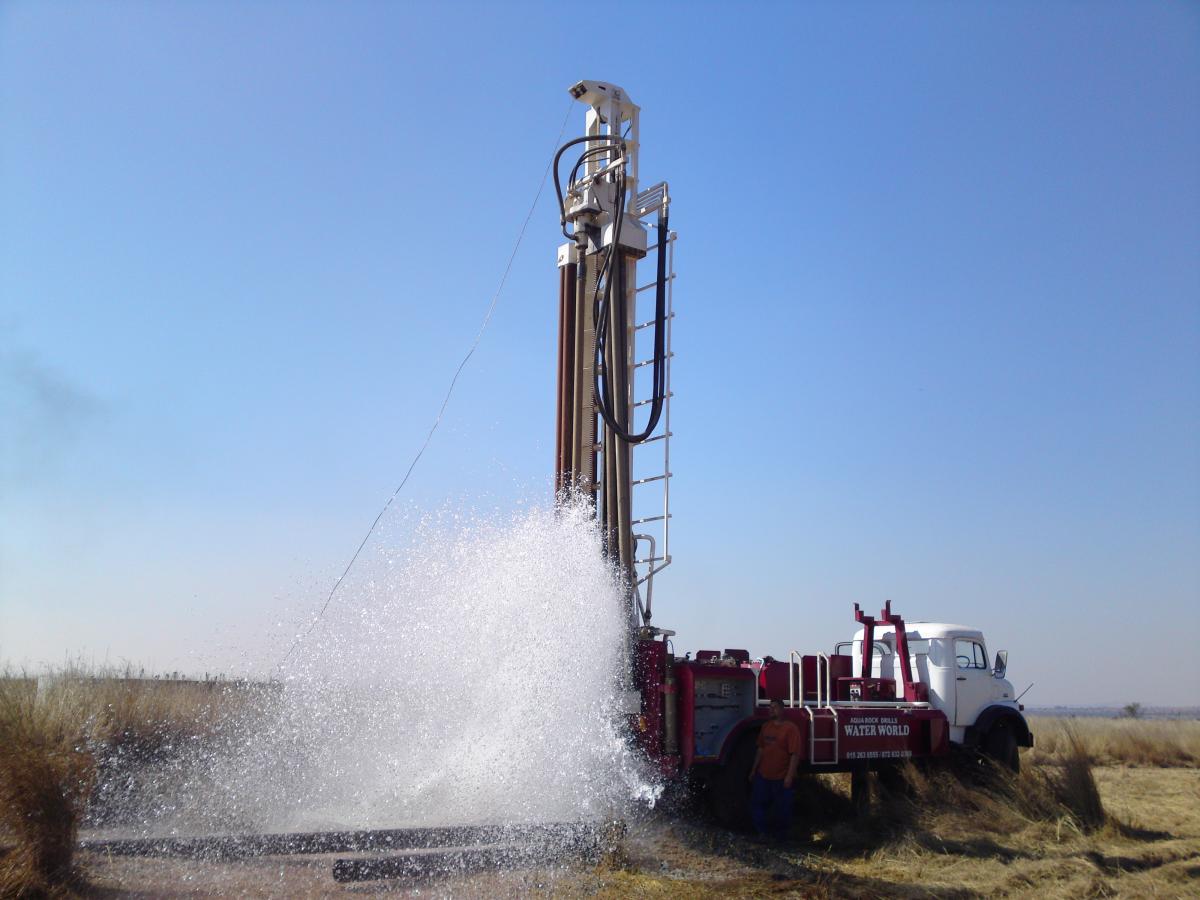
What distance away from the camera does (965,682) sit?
47.2ft

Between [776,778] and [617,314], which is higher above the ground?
[617,314]

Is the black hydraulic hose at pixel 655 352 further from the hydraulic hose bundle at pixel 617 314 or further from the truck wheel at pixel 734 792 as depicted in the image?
the truck wheel at pixel 734 792

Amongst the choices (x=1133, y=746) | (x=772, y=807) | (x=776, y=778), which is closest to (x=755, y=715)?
(x=776, y=778)

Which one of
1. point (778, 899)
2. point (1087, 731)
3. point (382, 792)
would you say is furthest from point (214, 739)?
point (1087, 731)

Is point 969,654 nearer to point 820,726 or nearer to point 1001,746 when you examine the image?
point 1001,746

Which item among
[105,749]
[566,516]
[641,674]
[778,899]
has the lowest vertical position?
[778,899]

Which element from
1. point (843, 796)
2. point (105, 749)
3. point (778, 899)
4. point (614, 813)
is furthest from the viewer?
point (843, 796)

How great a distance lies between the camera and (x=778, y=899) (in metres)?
8.14

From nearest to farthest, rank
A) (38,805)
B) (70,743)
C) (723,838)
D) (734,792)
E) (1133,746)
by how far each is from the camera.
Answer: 1. (38,805)
2. (70,743)
3. (723,838)
4. (734,792)
5. (1133,746)

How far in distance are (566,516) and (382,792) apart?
3.55m

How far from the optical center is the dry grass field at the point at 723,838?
746 cm

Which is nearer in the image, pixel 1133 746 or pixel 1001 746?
pixel 1001 746

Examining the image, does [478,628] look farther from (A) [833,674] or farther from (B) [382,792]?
(A) [833,674]

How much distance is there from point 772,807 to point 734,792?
45cm
